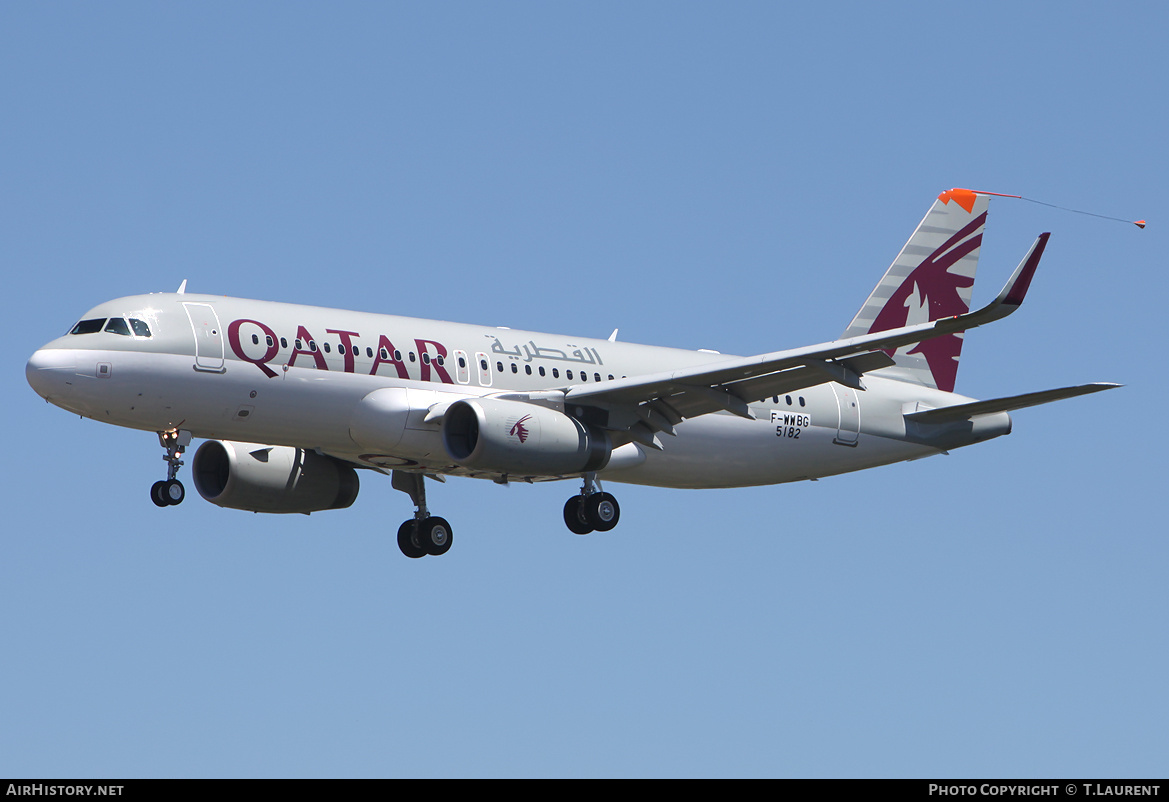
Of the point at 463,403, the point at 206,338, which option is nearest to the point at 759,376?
the point at 463,403

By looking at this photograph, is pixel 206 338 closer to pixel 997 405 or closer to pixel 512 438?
pixel 512 438

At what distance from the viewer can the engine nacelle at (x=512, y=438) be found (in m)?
34.6

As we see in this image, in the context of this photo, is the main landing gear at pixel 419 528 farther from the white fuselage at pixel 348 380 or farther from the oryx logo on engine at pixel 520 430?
the oryx logo on engine at pixel 520 430

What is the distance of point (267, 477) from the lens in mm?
39094

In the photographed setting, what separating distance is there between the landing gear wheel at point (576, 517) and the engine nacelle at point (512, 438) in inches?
80.8

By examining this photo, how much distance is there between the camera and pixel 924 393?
43.2m

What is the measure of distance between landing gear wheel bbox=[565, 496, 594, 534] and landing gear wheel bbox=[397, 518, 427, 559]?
189 inches

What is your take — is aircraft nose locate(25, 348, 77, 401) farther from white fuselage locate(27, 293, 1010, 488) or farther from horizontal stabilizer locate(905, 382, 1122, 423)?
horizontal stabilizer locate(905, 382, 1122, 423)

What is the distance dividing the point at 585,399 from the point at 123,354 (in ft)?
32.0

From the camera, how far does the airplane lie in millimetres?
33094
